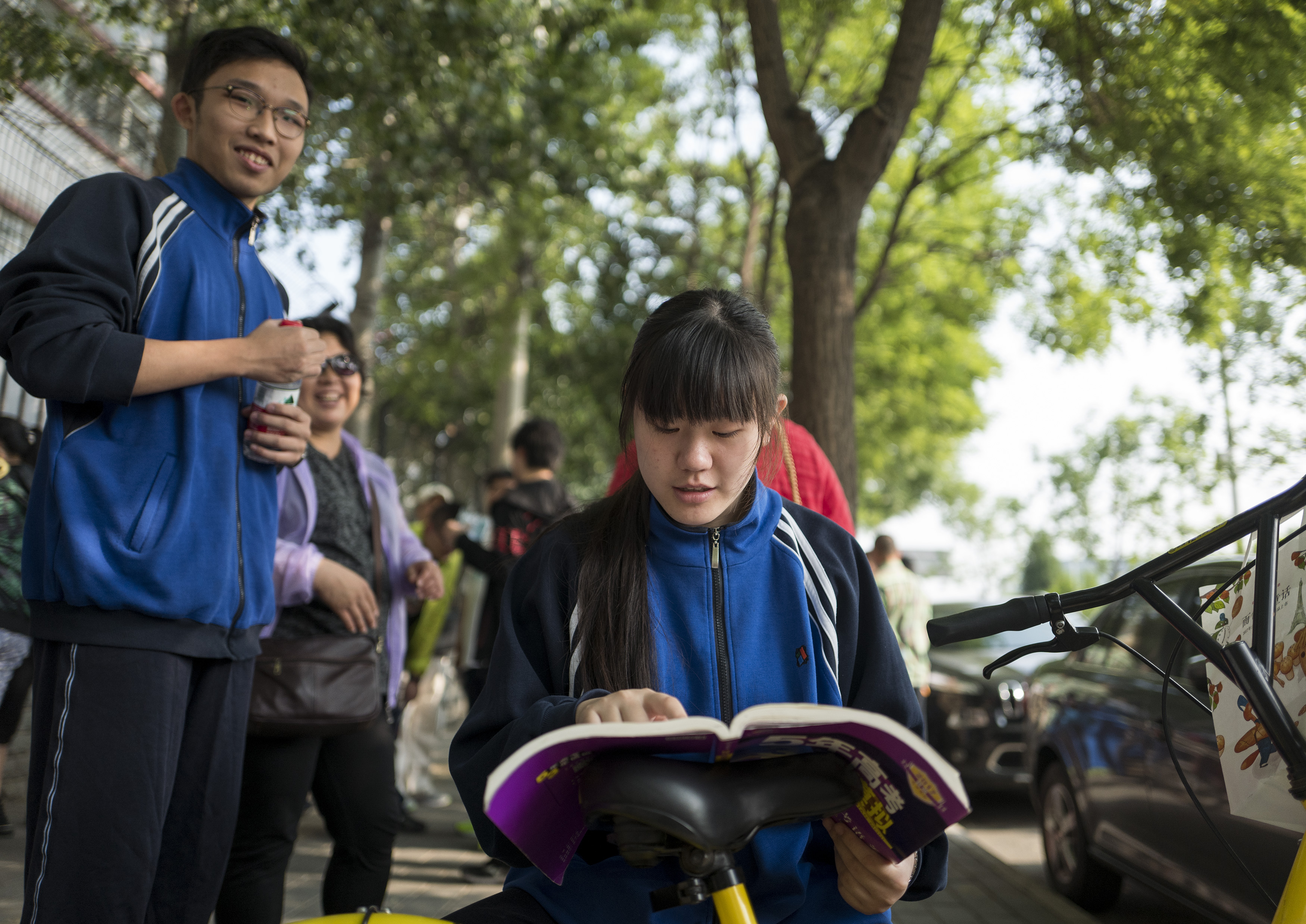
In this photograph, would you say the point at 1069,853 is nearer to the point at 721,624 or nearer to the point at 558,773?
the point at 721,624

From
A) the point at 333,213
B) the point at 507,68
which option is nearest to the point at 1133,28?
the point at 507,68

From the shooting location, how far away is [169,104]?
5.29 m

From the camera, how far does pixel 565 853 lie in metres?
1.59

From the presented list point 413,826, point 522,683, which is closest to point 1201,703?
point 522,683

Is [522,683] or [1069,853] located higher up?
[522,683]

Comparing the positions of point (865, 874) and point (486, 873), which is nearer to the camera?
point (865, 874)

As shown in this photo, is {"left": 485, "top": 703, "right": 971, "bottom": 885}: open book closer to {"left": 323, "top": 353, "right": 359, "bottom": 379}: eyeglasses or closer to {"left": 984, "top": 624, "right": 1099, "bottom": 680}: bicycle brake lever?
{"left": 984, "top": 624, "right": 1099, "bottom": 680}: bicycle brake lever

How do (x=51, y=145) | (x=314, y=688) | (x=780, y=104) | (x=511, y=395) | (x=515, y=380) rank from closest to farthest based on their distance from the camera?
(x=314, y=688), (x=51, y=145), (x=780, y=104), (x=515, y=380), (x=511, y=395)

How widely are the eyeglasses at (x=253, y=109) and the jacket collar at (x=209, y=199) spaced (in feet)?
0.52

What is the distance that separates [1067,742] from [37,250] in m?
5.48

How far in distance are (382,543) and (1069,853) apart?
14.1ft

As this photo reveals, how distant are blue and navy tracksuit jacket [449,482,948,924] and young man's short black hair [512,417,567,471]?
4240 mm

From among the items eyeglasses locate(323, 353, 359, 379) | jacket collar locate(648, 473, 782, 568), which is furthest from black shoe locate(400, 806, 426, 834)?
jacket collar locate(648, 473, 782, 568)

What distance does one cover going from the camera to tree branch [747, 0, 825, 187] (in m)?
6.18
